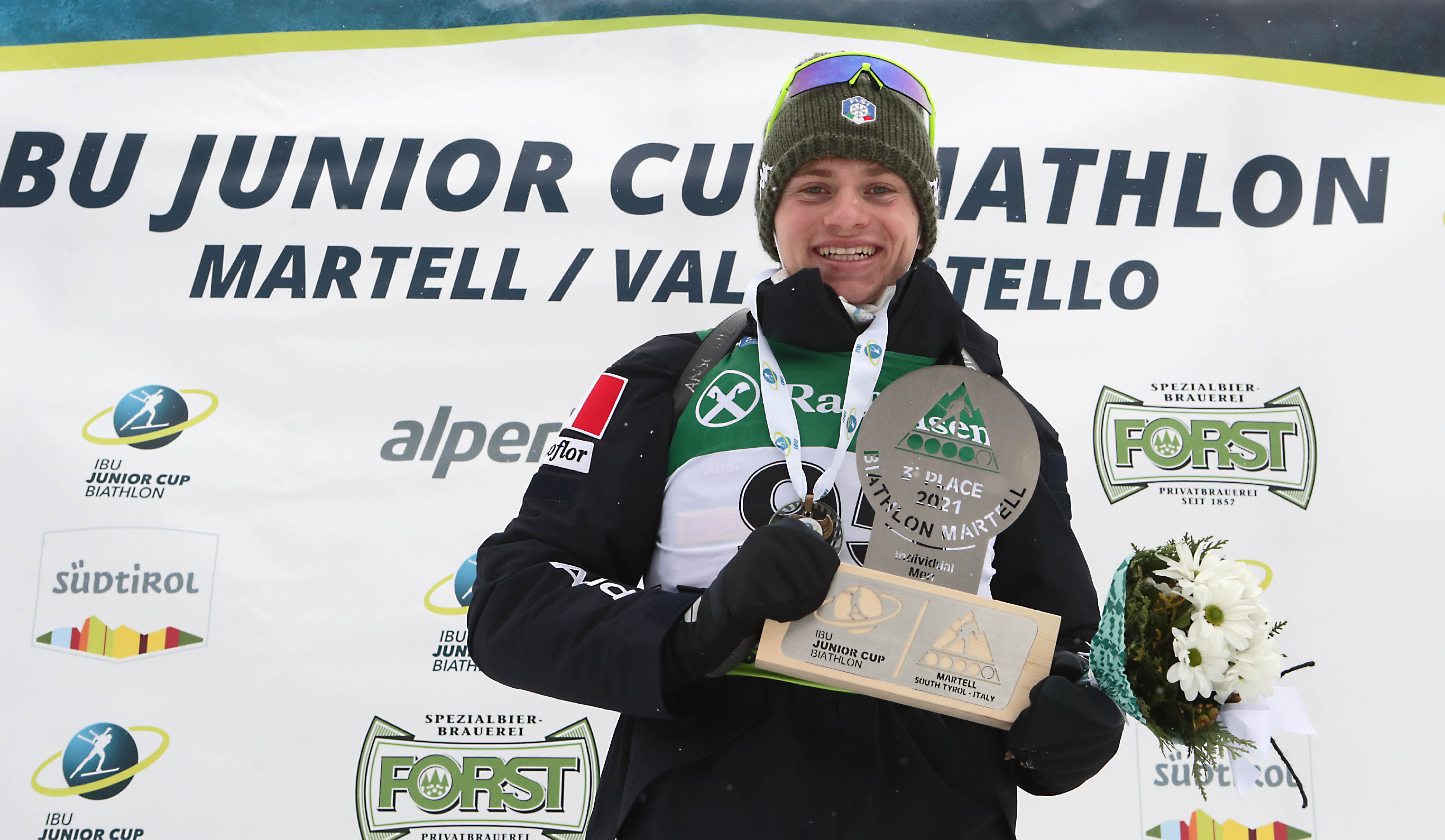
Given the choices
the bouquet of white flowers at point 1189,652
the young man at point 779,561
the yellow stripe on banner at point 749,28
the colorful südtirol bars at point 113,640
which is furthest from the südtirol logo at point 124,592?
the bouquet of white flowers at point 1189,652

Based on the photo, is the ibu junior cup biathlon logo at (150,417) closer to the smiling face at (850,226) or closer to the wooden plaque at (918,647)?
the smiling face at (850,226)

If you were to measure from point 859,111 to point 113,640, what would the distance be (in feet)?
7.97

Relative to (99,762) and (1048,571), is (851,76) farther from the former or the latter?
(99,762)

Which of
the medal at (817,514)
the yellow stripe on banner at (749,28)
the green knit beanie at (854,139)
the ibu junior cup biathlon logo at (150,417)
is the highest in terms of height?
the yellow stripe on banner at (749,28)

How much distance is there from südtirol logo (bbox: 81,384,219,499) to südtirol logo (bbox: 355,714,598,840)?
35.1 inches

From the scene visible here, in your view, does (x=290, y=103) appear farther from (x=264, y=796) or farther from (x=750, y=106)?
(x=264, y=796)

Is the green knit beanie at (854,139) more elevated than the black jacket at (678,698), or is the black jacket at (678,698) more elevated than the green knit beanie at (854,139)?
the green knit beanie at (854,139)

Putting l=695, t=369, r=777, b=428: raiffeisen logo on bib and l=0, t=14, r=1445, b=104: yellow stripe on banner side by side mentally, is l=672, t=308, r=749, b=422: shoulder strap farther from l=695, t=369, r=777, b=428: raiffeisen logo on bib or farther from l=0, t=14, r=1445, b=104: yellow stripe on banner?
l=0, t=14, r=1445, b=104: yellow stripe on banner

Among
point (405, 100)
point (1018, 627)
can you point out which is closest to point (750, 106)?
point (405, 100)

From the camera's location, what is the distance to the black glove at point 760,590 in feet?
3.04

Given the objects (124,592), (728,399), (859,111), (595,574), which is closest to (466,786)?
(124,592)

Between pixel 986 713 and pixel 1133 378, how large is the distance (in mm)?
2040

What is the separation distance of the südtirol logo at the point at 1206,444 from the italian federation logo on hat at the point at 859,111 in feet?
5.41

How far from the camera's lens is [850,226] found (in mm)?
1322
